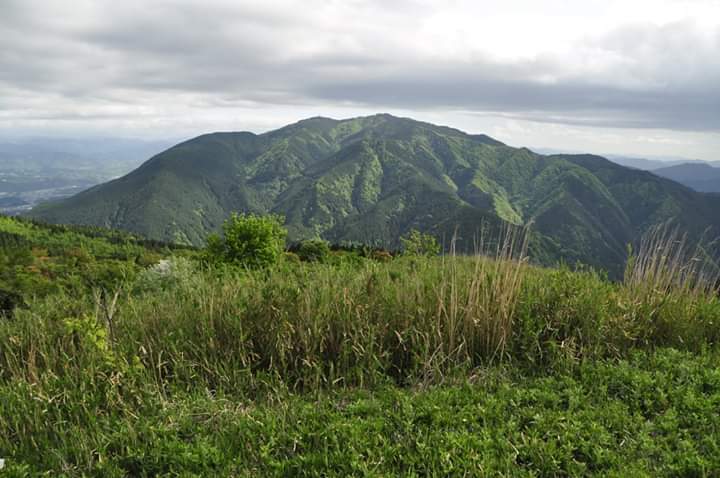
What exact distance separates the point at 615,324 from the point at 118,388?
546cm

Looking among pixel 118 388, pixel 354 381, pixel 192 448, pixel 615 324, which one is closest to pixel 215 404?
pixel 192 448

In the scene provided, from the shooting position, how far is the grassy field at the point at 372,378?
3373mm

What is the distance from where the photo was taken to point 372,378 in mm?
4531

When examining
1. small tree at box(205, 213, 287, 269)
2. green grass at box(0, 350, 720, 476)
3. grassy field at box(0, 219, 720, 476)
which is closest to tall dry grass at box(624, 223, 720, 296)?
grassy field at box(0, 219, 720, 476)

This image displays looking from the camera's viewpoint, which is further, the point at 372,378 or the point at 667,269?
the point at 667,269

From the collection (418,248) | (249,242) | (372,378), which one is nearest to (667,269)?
(372,378)

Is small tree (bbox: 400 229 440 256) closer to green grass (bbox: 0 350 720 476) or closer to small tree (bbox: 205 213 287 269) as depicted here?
green grass (bbox: 0 350 720 476)

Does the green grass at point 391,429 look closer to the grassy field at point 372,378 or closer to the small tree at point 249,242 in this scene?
the grassy field at point 372,378

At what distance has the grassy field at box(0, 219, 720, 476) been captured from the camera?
3.37 m

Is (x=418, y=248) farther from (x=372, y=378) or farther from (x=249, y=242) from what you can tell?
(x=249, y=242)

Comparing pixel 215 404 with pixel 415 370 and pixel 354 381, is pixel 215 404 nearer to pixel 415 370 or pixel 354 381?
pixel 354 381

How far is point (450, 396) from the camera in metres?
4.12

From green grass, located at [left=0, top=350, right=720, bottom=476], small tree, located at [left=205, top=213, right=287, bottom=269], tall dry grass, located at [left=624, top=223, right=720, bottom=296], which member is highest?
tall dry grass, located at [left=624, top=223, right=720, bottom=296]

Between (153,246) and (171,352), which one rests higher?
(171,352)
